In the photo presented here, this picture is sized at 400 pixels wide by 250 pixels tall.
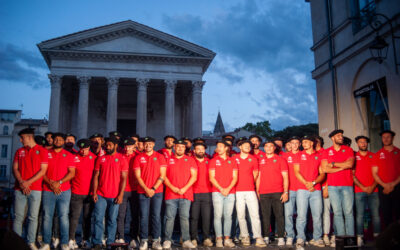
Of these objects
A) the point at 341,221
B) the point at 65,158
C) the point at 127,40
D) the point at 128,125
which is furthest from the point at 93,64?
the point at 341,221

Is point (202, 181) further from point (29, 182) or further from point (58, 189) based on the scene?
point (29, 182)

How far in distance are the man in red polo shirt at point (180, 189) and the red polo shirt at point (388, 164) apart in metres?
4.01

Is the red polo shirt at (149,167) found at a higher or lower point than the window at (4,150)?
lower

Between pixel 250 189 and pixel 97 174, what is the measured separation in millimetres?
3520

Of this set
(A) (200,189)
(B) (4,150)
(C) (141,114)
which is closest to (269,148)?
(A) (200,189)

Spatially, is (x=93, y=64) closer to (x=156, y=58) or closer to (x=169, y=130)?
(x=156, y=58)

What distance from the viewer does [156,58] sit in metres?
27.7

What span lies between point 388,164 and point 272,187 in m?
2.47

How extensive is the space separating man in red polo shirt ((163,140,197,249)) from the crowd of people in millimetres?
23

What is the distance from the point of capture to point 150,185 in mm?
7336

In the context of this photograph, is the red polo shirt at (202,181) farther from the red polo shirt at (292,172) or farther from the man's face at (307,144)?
the man's face at (307,144)

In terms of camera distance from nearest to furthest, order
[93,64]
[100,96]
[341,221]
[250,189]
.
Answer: [341,221]
[250,189]
[93,64]
[100,96]

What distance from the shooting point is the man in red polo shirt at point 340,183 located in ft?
22.6

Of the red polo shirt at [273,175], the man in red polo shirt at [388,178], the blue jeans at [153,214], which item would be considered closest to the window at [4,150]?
the blue jeans at [153,214]
